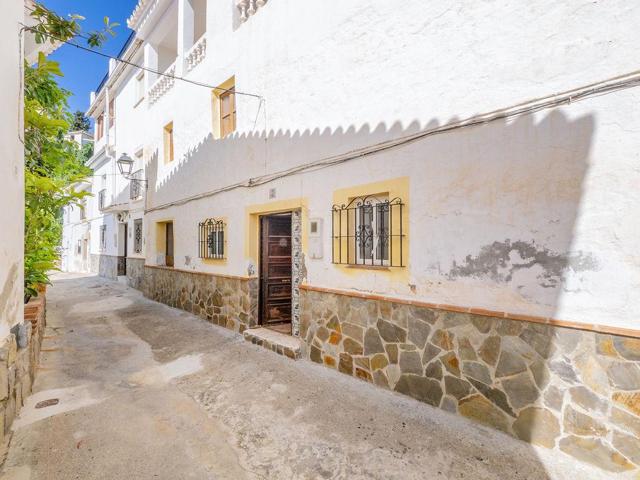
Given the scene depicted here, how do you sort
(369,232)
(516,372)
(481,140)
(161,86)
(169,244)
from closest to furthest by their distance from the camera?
1. (516,372)
2. (481,140)
3. (369,232)
4. (161,86)
5. (169,244)

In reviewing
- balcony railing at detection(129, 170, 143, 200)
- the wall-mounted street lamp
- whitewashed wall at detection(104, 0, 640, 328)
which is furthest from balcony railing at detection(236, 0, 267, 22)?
balcony railing at detection(129, 170, 143, 200)

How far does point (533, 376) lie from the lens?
2.98 meters

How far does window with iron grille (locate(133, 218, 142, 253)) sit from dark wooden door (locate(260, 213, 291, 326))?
8153mm

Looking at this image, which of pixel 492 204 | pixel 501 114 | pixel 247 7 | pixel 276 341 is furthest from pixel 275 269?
pixel 247 7

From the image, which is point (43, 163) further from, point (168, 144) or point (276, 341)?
point (168, 144)

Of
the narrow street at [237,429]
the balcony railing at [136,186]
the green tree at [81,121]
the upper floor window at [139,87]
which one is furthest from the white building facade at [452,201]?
the green tree at [81,121]

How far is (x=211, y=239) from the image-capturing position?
7.86 m

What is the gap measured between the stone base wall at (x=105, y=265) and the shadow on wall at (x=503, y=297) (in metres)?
14.9

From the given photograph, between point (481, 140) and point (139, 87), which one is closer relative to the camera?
point (481, 140)

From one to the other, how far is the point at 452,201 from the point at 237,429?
10.6 feet

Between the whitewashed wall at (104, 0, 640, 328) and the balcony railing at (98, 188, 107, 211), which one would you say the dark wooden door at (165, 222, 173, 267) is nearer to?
the whitewashed wall at (104, 0, 640, 328)

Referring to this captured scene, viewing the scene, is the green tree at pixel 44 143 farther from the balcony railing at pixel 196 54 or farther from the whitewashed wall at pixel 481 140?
the balcony railing at pixel 196 54

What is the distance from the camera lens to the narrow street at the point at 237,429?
2.76 metres

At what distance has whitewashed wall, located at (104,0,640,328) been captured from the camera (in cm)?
268
